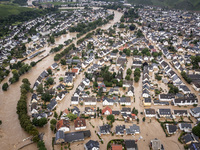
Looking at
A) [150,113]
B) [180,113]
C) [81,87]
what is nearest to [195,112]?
[180,113]

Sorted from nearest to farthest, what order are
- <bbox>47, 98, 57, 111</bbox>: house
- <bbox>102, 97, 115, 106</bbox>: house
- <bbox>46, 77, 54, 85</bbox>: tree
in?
<bbox>47, 98, 57, 111</bbox>: house → <bbox>102, 97, 115, 106</bbox>: house → <bbox>46, 77, 54, 85</bbox>: tree

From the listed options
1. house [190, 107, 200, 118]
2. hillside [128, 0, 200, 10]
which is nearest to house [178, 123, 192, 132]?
house [190, 107, 200, 118]

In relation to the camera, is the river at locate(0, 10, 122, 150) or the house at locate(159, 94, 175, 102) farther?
the house at locate(159, 94, 175, 102)

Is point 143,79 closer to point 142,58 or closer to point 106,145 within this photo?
point 142,58

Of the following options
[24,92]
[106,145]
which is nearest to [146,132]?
[106,145]

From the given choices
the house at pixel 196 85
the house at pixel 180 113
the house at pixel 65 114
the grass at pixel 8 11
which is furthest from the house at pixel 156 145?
the grass at pixel 8 11

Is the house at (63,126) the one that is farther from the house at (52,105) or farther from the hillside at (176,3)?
the hillside at (176,3)

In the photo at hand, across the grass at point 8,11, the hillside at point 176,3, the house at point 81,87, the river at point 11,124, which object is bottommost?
the river at point 11,124

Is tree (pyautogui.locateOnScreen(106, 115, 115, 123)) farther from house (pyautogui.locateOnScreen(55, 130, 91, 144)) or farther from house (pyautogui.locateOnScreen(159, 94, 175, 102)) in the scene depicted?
house (pyautogui.locateOnScreen(159, 94, 175, 102))
